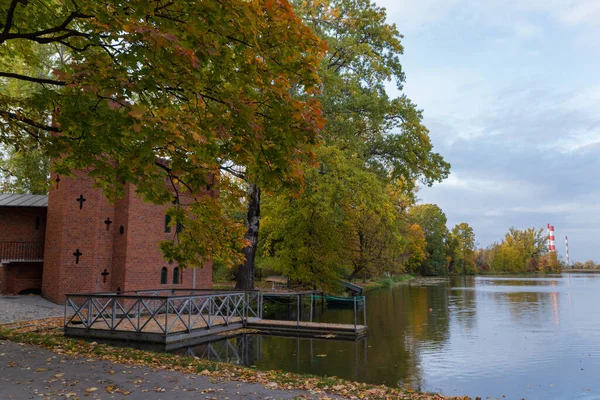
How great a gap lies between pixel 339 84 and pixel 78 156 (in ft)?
43.0

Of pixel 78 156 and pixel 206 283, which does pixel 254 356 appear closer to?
pixel 78 156

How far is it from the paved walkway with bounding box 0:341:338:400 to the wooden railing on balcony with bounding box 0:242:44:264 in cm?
1504

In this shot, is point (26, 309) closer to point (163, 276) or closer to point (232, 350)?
point (163, 276)

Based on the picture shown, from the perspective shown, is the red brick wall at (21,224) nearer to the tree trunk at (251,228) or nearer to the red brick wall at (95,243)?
the red brick wall at (95,243)

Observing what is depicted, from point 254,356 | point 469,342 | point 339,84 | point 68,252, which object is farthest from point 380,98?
point 68,252

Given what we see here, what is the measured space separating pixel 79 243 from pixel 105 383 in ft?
51.1

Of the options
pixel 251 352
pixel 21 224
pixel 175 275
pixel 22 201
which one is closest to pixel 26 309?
pixel 21 224

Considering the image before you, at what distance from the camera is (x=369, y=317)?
24.8 m

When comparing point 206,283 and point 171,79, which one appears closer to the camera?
point 171,79

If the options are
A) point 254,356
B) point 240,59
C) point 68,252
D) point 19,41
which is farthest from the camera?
point 68,252

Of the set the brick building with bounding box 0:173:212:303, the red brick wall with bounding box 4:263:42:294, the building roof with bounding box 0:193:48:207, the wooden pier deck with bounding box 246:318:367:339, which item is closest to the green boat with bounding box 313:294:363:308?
the brick building with bounding box 0:173:212:303

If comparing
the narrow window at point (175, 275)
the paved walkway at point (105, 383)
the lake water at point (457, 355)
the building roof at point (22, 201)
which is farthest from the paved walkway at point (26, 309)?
the paved walkway at point (105, 383)

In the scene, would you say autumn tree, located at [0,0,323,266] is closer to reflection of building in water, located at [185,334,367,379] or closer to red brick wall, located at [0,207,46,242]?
reflection of building in water, located at [185,334,367,379]

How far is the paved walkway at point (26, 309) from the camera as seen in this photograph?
57.3 ft
